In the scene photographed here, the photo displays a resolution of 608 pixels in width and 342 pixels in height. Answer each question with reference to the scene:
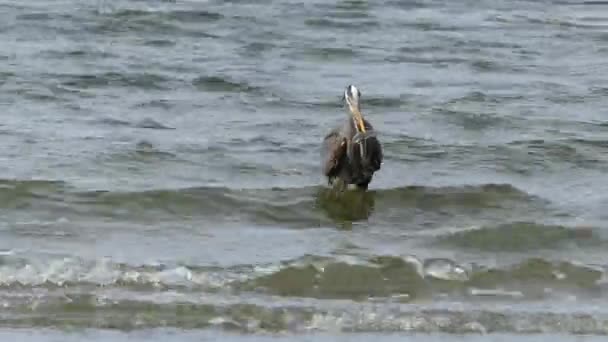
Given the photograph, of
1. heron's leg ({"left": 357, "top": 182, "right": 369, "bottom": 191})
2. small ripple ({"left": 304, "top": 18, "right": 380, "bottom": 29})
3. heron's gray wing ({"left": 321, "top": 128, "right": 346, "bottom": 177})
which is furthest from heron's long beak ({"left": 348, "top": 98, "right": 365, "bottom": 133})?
small ripple ({"left": 304, "top": 18, "right": 380, "bottom": 29})

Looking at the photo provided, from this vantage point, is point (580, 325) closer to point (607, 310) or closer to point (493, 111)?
point (607, 310)

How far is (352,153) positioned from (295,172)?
0.82 meters

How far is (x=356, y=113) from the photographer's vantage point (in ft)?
34.6

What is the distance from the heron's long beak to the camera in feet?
34.1

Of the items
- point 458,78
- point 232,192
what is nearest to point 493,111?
point 458,78

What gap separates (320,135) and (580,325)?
482 centimetres

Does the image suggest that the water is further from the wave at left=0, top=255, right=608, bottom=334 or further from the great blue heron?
the great blue heron

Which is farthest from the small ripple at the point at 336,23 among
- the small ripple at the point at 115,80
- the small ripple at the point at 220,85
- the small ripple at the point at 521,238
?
the small ripple at the point at 521,238

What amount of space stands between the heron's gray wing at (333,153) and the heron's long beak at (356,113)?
155 mm

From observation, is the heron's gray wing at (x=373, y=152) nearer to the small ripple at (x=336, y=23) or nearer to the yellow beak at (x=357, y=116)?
the yellow beak at (x=357, y=116)

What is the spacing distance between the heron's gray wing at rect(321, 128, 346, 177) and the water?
186 mm

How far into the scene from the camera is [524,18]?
55.8 feet

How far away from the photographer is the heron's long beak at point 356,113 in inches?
409

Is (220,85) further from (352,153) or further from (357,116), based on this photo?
(352,153)
